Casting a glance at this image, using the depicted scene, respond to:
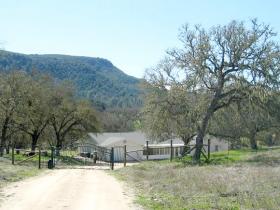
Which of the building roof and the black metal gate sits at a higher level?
the building roof

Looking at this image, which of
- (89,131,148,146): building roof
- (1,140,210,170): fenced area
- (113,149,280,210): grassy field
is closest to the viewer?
(113,149,280,210): grassy field

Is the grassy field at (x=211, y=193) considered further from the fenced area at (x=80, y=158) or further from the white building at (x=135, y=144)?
the white building at (x=135, y=144)

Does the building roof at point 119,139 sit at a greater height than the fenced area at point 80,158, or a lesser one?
greater

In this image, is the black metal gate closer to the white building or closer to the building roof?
the white building

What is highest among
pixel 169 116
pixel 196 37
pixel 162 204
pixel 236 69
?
pixel 196 37

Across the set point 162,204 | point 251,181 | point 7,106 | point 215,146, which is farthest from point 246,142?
point 162,204

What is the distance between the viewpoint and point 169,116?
1704 inches

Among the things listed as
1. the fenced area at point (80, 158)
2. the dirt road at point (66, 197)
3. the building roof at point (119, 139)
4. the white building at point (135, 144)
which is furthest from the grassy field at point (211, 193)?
the building roof at point (119, 139)

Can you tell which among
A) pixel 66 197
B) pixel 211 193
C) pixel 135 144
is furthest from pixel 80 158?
pixel 211 193

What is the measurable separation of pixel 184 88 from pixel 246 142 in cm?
4368

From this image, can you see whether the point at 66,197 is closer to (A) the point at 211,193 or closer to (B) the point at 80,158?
(A) the point at 211,193

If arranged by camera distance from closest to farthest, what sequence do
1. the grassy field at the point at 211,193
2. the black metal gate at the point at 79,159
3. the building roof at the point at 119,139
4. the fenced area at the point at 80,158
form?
the grassy field at the point at 211,193 → the fenced area at the point at 80,158 → the black metal gate at the point at 79,159 → the building roof at the point at 119,139

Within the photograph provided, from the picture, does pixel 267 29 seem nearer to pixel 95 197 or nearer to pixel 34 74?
pixel 95 197

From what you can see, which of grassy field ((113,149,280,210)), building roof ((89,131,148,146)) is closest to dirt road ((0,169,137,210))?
grassy field ((113,149,280,210))
